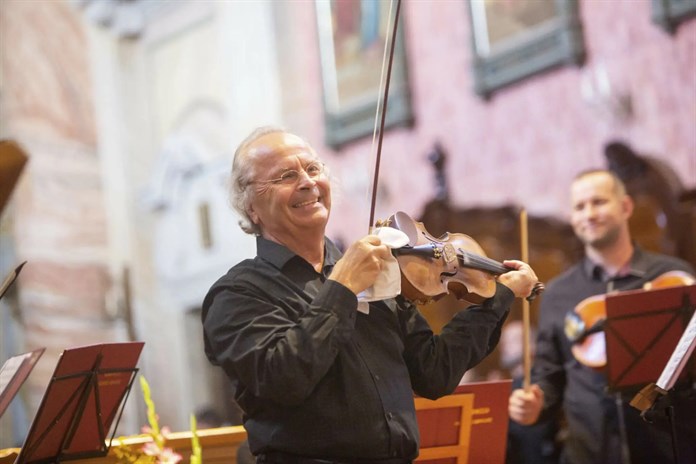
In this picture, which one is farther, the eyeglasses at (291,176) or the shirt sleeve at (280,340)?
the eyeglasses at (291,176)

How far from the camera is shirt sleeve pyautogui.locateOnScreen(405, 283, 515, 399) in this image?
230 cm

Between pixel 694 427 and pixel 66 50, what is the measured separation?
7.10m

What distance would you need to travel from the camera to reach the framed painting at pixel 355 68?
7520mm

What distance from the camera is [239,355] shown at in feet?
6.65

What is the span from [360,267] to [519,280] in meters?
0.52

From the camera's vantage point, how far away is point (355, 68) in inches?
314

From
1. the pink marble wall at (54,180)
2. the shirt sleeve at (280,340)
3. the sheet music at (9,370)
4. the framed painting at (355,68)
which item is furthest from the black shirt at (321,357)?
the pink marble wall at (54,180)

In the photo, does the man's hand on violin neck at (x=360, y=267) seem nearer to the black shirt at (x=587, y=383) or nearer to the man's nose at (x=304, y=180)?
the man's nose at (x=304, y=180)

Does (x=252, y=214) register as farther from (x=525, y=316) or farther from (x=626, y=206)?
(x=626, y=206)

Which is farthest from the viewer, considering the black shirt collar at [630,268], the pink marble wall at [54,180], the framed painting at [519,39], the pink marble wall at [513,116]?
the pink marble wall at [54,180]

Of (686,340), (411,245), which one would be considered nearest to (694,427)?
(686,340)

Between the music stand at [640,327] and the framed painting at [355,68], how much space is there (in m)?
4.29

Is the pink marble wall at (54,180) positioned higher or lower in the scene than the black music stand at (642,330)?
higher

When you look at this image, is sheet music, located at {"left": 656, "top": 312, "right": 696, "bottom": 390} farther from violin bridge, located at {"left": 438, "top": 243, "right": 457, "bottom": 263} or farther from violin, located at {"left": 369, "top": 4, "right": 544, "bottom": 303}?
violin bridge, located at {"left": 438, "top": 243, "right": 457, "bottom": 263}
